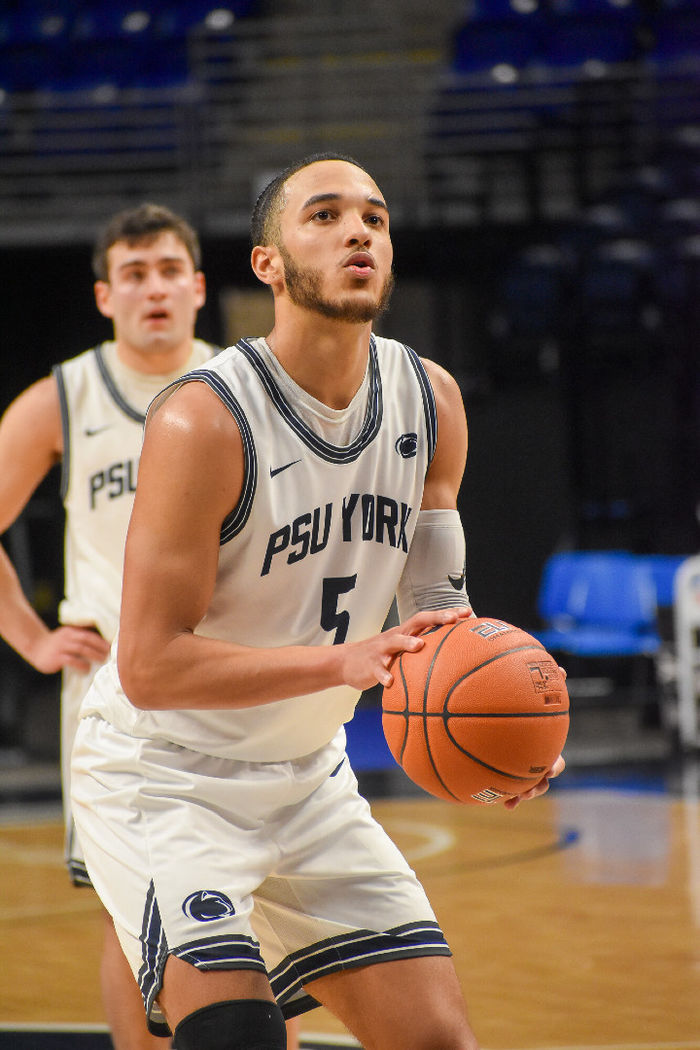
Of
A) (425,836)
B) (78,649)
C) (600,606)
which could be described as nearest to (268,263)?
(78,649)

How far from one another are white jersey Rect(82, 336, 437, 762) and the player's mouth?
0.81ft

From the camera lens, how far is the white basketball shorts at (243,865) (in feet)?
7.67

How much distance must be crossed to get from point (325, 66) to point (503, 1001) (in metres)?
9.11

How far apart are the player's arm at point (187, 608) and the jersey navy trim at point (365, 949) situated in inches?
19.7

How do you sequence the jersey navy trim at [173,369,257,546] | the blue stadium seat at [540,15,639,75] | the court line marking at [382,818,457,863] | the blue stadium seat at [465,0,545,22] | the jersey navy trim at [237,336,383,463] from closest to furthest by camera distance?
the jersey navy trim at [173,369,257,546] < the jersey navy trim at [237,336,383,463] < the court line marking at [382,818,457,863] < the blue stadium seat at [540,15,639,75] < the blue stadium seat at [465,0,545,22]

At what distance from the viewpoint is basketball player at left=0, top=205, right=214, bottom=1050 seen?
11.5 feet

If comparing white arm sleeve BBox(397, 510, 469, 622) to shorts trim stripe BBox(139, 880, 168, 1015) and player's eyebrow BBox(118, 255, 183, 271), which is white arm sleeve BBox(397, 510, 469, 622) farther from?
player's eyebrow BBox(118, 255, 183, 271)

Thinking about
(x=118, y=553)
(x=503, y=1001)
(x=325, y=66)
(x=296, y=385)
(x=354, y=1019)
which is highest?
(x=325, y=66)

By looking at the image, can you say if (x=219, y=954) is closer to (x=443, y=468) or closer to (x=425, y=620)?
(x=425, y=620)

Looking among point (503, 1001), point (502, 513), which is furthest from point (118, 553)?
point (502, 513)

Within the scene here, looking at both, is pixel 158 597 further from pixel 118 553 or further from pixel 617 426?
pixel 617 426

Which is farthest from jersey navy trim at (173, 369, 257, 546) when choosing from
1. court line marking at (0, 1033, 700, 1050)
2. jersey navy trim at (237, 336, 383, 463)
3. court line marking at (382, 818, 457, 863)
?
court line marking at (382, 818, 457, 863)

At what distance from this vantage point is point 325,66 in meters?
11.6

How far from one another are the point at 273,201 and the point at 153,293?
99 centimetres
